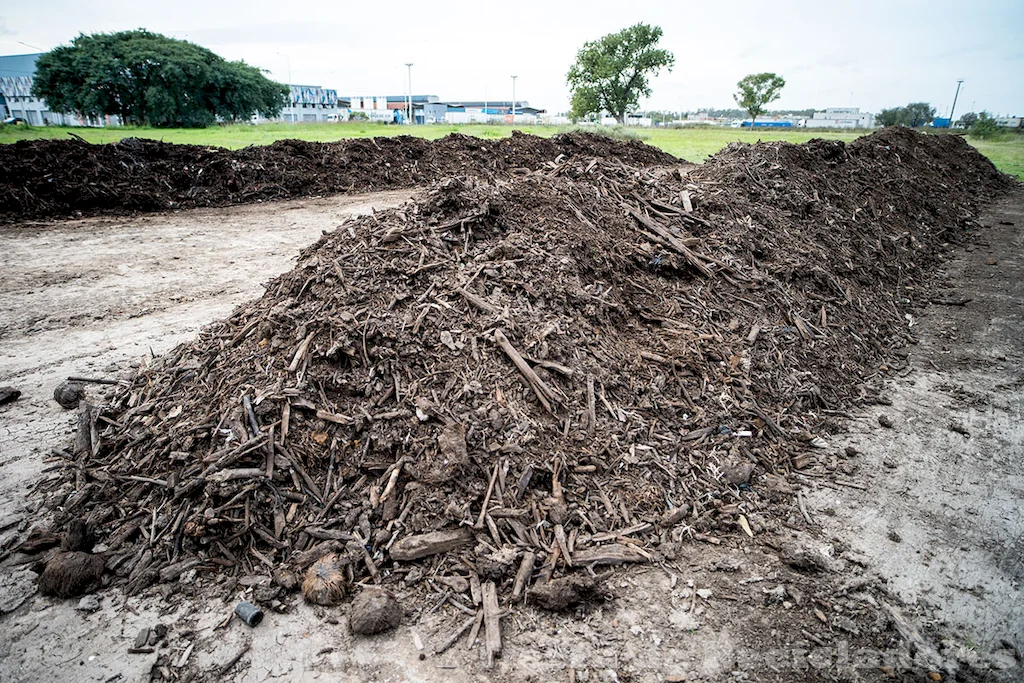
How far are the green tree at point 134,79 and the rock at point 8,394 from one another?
43.3 m

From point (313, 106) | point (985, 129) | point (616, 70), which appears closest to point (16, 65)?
point (313, 106)

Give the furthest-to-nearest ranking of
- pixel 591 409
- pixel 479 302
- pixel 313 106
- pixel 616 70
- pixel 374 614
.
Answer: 1. pixel 313 106
2. pixel 616 70
3. pixel 479 302
4. pixel 591 409
5. pixel 374 614

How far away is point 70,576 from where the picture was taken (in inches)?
110

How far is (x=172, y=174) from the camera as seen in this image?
42.0 ft

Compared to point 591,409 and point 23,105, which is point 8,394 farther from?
point 23,105

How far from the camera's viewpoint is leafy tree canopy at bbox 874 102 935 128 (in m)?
61.9

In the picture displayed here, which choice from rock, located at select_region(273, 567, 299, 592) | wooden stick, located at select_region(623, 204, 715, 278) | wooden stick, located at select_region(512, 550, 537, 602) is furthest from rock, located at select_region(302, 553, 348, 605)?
wooden stick, located at select_region(623, 204, 715, 278)

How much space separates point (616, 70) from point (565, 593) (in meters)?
54.5

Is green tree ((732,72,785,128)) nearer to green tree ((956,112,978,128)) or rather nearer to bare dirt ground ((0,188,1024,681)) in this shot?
green tree ((956,112,978,128))

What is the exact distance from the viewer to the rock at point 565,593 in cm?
275

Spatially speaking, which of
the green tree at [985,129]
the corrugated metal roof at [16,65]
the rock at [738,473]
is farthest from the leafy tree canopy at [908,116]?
the corrugated metal roof at [16,65]

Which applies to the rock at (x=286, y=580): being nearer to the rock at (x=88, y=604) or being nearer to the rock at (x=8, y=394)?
the rock at (x=88, y=604)

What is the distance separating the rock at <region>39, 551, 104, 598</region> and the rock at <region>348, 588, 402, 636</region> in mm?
1448

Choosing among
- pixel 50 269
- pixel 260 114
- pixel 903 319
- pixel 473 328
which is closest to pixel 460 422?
pixel 473 328
